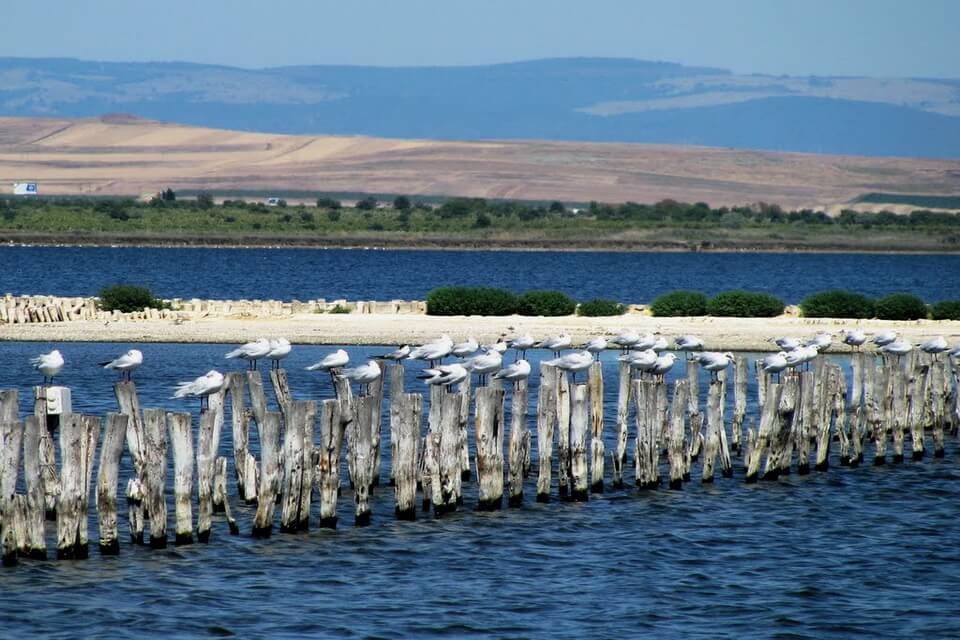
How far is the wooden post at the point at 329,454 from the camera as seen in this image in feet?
62.5

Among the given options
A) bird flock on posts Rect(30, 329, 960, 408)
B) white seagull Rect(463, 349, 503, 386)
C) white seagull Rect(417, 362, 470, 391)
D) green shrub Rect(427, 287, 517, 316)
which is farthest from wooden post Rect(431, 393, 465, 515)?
green shrub Rect(427, 287, 517, 316)

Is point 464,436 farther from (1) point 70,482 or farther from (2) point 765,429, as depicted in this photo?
(1) point 70,482

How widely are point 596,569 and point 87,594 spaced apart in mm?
5530

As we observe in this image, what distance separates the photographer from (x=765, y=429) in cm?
2306

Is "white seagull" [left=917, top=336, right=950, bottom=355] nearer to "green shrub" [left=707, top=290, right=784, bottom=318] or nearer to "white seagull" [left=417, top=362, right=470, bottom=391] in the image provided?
"white seagull" [left=417, top=362, right=470, bottom=391]

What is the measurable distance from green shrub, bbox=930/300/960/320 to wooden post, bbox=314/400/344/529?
28875 millimetres

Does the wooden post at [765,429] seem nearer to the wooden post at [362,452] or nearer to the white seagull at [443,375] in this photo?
the white seagull at [443,375]

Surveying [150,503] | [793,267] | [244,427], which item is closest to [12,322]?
[244,427]

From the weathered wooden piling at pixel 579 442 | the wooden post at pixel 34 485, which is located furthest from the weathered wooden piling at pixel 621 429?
the wooden post at pixel 34 485

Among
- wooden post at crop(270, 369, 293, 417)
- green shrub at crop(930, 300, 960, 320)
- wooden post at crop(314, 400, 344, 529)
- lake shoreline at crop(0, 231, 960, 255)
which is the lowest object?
lake shoreline at crop(0, 231, 960, 255)

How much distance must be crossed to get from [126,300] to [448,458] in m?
27.3

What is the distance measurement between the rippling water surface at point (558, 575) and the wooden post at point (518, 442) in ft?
0.80

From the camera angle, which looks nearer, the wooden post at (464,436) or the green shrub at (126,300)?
the wooden post at (464,436)

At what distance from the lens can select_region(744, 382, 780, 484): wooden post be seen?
75.0 ft
